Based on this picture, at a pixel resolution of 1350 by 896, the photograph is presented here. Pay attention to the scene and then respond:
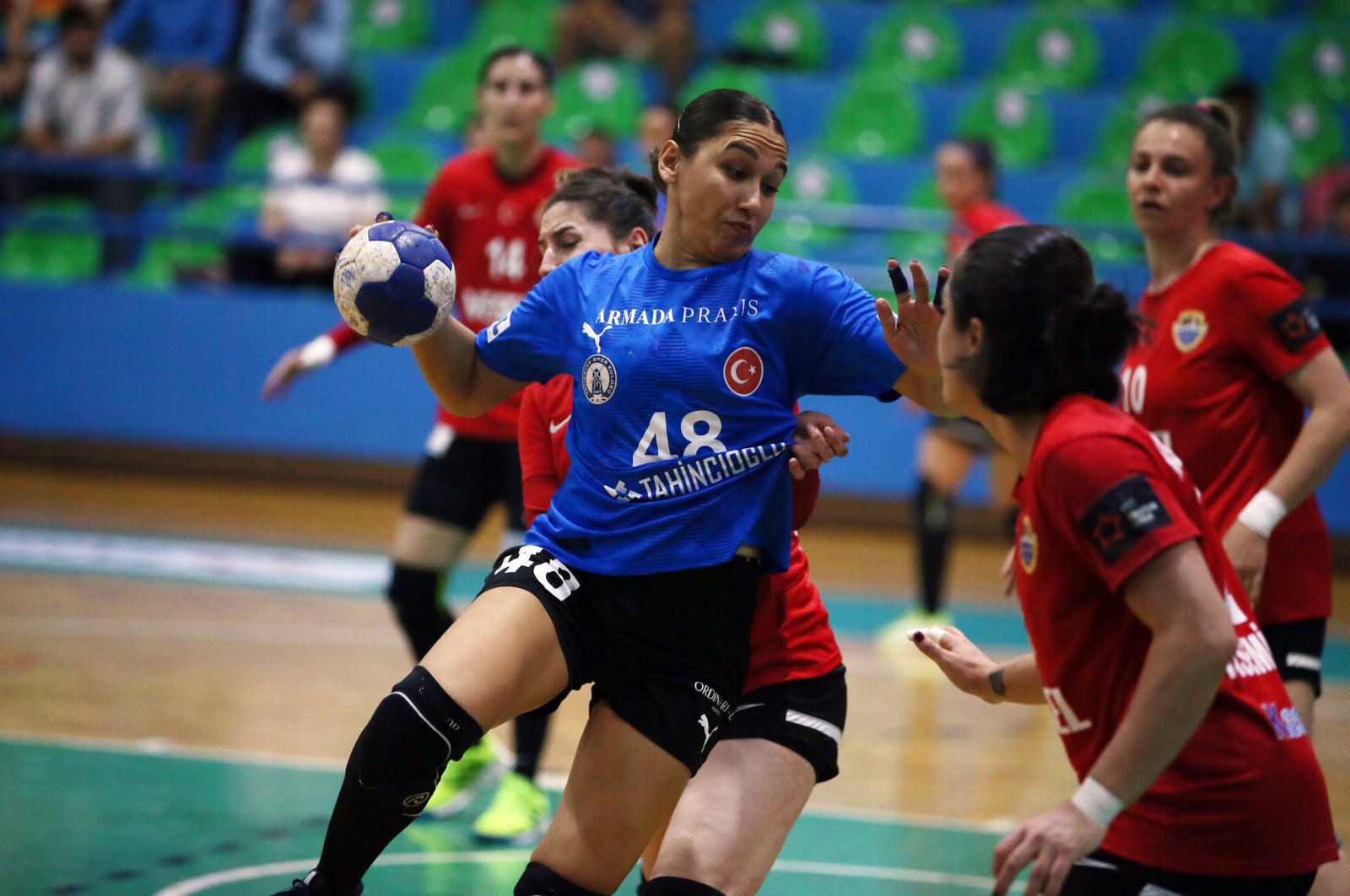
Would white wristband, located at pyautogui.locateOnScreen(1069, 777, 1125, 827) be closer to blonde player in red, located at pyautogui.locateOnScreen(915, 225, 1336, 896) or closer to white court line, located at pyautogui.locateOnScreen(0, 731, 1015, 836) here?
blonde player in red, located at pyautogui.locateOnScreen(915, 225, 1336, 896)

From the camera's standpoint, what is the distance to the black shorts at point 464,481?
5.21m

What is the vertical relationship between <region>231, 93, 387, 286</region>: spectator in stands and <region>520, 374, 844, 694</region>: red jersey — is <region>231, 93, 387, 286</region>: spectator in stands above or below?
below

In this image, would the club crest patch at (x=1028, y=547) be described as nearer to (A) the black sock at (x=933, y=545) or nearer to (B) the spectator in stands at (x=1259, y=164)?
(A) the black sock at (x=933, y=545)

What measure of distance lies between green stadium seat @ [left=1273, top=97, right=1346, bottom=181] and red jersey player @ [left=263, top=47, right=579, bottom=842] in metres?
7.69

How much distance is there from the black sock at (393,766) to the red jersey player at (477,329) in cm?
201

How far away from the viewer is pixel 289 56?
12.4 m

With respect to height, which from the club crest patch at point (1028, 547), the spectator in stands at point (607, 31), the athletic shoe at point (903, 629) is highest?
the club crest patch at point (1028, 547)

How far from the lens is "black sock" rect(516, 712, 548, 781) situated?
4.90 m

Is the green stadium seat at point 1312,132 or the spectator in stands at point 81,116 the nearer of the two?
the green stadium seat at point 1312,132

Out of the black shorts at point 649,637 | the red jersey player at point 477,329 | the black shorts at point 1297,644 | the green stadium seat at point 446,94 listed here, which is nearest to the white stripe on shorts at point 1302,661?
the black shorts at point 1297,644

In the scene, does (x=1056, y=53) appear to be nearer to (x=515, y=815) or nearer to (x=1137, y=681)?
(x=515, y=815)

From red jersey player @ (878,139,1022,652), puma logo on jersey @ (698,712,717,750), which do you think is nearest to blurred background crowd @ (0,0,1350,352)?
red jersey player @ (878,139,1022,652)

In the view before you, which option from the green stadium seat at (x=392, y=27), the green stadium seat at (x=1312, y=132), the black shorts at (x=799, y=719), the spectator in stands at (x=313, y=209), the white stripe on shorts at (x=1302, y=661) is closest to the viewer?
the black shorts at (x=799, y=719)

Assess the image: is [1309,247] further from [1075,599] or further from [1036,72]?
[1075,599]
